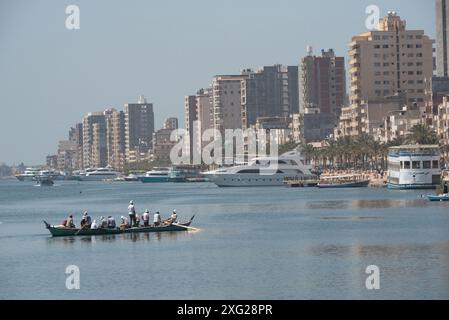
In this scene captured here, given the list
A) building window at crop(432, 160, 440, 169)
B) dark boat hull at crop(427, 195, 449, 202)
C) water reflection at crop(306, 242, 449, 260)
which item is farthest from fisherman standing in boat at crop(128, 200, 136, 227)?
building window at crop(432, 160, 440, 169)

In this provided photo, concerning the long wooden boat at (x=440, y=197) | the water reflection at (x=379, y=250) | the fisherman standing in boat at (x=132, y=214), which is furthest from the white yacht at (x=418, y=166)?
the water reflection at (x=379, y=250)

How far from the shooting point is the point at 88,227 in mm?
101562

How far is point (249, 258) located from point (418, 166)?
334 ft

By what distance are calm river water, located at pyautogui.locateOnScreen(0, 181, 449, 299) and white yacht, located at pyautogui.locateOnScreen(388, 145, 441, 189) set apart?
4856 centimetres

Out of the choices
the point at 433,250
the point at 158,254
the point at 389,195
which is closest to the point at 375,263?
the point at 433,250

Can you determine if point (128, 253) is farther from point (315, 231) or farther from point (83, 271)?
point (315, 231)

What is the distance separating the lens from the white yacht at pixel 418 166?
598 feet

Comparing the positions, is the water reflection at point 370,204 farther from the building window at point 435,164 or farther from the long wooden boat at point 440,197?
the building window at point 435,164

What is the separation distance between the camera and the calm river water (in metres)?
68.7

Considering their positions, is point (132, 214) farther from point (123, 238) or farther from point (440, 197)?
point (440, 197)

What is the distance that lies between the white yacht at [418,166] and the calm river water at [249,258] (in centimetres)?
4856

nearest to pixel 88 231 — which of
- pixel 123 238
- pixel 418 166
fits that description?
pixel 123 238

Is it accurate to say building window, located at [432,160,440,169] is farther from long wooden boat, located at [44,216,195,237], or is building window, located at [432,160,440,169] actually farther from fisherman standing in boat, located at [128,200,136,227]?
fisherman standing in boat, located at [128,200,136,227]

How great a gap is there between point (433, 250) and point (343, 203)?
72.4 meters
